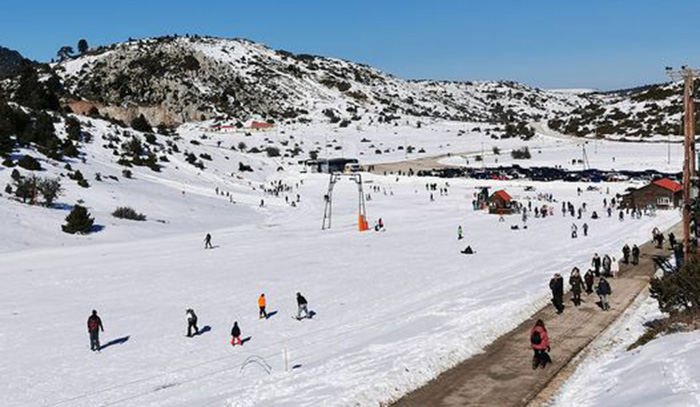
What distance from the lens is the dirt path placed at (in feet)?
45.7

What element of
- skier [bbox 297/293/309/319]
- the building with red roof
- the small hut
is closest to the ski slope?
skier [bbox 297/293/309/319]

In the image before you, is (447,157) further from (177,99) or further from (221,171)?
(177,99)

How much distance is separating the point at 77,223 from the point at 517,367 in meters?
34.3

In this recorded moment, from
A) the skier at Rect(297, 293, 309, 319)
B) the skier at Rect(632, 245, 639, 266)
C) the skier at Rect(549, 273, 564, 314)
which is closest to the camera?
the skier at Rect(549, 273, 564, 314)

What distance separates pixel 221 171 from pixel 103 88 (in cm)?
10248

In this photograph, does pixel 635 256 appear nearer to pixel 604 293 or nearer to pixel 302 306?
pixel 604 293

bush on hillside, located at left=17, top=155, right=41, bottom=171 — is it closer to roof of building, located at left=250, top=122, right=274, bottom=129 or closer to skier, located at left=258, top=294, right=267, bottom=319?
skier, located at left=258, top=294, right=267, bottom=319

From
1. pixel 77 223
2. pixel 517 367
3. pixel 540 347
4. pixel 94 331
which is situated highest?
pixel 77 223

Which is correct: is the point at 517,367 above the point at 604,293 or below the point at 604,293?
below

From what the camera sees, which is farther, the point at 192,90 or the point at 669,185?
the point at 192,90

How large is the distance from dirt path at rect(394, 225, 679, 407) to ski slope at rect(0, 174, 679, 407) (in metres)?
0.51

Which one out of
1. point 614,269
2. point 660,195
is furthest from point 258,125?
point 614,269

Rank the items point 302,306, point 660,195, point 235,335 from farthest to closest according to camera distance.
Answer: point 660,195 → point 302,306 → point 235,335

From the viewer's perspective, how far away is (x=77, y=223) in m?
43.0
